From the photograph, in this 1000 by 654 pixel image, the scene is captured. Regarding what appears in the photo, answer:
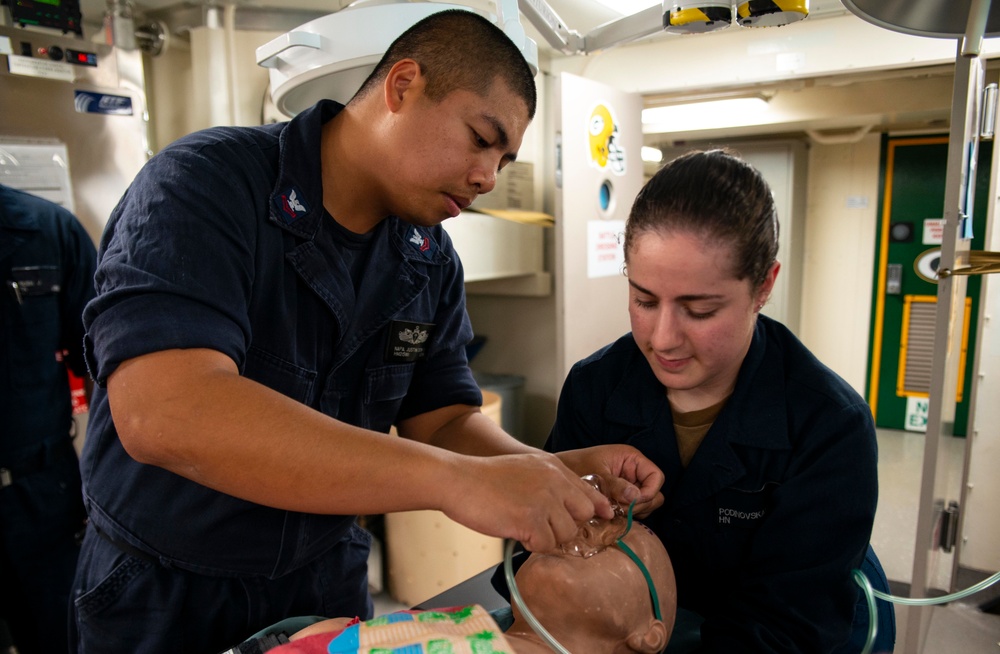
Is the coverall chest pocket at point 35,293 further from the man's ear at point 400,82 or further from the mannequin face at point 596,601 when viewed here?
the mannequin face at point 596,601

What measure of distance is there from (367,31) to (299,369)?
0.64m

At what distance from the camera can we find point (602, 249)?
3145mm

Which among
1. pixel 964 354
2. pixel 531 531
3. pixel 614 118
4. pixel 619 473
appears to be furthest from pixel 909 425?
pixel 531 531

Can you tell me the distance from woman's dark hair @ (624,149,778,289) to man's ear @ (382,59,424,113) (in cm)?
45

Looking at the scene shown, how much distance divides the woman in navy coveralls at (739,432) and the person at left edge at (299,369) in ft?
0.44

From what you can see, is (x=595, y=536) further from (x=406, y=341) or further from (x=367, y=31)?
(x=367, y=31)

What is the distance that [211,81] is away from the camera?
2715 mm

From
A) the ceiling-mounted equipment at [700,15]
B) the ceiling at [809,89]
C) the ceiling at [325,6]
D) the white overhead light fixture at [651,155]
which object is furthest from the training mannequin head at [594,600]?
the white overhead light fixture at [651,155]

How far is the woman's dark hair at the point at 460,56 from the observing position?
1152 mm

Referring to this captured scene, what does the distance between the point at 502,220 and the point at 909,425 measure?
441 centimetres

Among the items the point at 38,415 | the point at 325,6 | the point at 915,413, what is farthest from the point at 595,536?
the point at 915,413

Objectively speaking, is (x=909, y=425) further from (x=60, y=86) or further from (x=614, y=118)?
(x=60, y=86)

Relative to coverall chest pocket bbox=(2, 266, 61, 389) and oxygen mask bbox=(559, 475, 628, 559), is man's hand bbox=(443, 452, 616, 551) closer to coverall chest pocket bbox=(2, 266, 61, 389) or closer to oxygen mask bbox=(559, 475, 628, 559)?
oxygen mask bbox=(559, 475, 628, 559)

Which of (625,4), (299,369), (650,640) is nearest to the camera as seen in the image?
(650,640)
